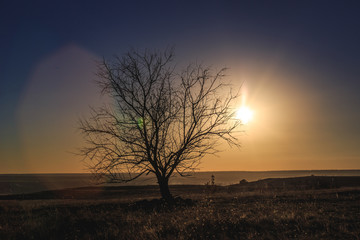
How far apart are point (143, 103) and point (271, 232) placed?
8.38 m

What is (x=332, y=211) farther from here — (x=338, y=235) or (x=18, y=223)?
(x=18, y=223)

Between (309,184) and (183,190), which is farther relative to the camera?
(183,190)

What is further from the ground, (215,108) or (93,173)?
(215,108)

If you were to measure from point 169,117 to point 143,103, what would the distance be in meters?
1.41

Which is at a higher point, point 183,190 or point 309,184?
point 309,184

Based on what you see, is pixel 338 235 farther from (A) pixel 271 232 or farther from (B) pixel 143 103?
(B) pixel 143 103

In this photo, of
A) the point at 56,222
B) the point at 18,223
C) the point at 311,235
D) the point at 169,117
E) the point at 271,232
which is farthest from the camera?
the point at 169,117

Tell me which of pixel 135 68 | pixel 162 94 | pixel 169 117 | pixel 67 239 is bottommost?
pixel 67 239

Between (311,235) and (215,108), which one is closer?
(311,235)

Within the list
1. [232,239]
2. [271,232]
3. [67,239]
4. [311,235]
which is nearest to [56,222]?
[67,239]

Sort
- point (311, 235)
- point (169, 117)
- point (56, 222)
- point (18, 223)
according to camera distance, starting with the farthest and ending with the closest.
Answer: point (169, 117) < point (18, 223) < point (56, 222) < point (311, 235)

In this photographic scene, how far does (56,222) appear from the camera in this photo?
7961 mm

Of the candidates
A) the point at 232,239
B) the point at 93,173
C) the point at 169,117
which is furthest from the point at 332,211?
the point at 93,173

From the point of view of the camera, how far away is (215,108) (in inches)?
514
